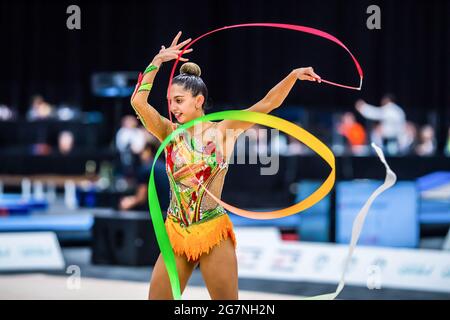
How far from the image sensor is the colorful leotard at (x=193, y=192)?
13.1ft

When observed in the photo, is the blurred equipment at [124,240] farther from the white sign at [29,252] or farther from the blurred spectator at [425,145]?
the blurred spectator at [425,145]

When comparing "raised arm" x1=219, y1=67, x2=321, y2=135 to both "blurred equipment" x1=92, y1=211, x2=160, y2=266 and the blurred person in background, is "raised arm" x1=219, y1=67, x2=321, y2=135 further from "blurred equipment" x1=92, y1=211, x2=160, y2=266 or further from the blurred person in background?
the blurred person in background

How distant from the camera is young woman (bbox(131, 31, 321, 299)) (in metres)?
3.94

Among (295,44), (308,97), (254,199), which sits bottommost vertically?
(254,199)

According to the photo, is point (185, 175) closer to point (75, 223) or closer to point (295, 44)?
point (75, 223)

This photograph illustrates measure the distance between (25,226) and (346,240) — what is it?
355 centimetres

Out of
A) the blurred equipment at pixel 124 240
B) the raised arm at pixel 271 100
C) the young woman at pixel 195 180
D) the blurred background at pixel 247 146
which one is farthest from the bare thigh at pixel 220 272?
the blurred equipment at pixel 124 240

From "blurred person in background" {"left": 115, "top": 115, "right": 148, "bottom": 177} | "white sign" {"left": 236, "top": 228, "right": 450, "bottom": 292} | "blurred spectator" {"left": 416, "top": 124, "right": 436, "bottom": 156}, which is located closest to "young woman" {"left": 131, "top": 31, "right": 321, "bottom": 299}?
"white sign" {"left": 236, "top": 228, "right": 450, "bottom": 292}

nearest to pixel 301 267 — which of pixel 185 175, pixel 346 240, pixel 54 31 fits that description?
pixel 346 240

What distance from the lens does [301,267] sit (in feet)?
25.8

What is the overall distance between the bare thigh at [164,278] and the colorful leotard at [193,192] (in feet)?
0.13

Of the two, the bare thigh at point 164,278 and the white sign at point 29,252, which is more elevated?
the bare thigh at point 164,278

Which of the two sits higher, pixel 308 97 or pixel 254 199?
pixel 308 97

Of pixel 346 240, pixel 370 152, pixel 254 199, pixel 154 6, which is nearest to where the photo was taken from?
pixel 346 240
